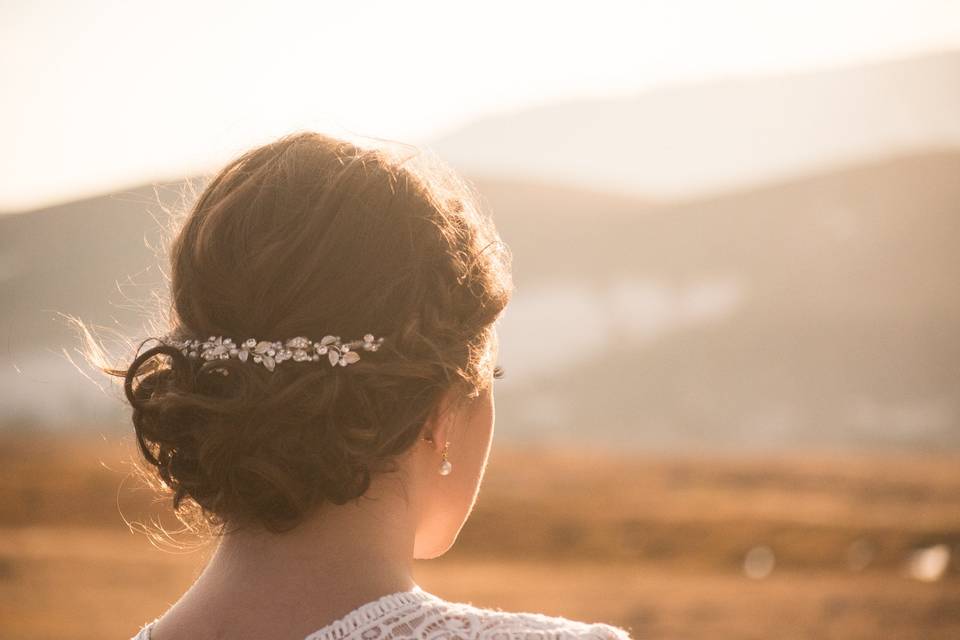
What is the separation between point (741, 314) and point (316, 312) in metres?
84.8

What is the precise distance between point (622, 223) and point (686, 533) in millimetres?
74632

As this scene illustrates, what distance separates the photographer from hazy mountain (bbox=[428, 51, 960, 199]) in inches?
3625

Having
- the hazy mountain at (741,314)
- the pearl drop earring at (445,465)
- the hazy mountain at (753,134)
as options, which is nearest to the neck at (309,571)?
the pearl drop earring at (445,465)

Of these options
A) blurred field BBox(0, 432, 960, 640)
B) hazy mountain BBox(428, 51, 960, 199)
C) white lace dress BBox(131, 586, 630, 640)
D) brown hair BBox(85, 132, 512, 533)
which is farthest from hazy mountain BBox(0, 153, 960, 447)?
white lace dress BBox(131, 586, 630, 640)

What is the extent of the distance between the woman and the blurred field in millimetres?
542

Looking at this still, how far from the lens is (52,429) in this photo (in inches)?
2012

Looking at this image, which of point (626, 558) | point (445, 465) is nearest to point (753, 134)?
point (626, 558)

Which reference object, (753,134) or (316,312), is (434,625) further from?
(753,134)

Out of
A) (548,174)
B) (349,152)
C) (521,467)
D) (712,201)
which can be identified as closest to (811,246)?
(712,201)

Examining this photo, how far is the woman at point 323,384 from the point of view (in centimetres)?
144

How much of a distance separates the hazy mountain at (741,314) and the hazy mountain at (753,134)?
99.6 inches

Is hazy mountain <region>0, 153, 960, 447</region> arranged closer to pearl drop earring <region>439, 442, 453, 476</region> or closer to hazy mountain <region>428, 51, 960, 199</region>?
hazy mountain <region>428, 51, 960, 199</region>

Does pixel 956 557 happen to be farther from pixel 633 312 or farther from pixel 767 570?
pixel 633 312

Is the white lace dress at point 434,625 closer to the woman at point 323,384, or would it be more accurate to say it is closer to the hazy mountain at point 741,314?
the woman at point 323,384
